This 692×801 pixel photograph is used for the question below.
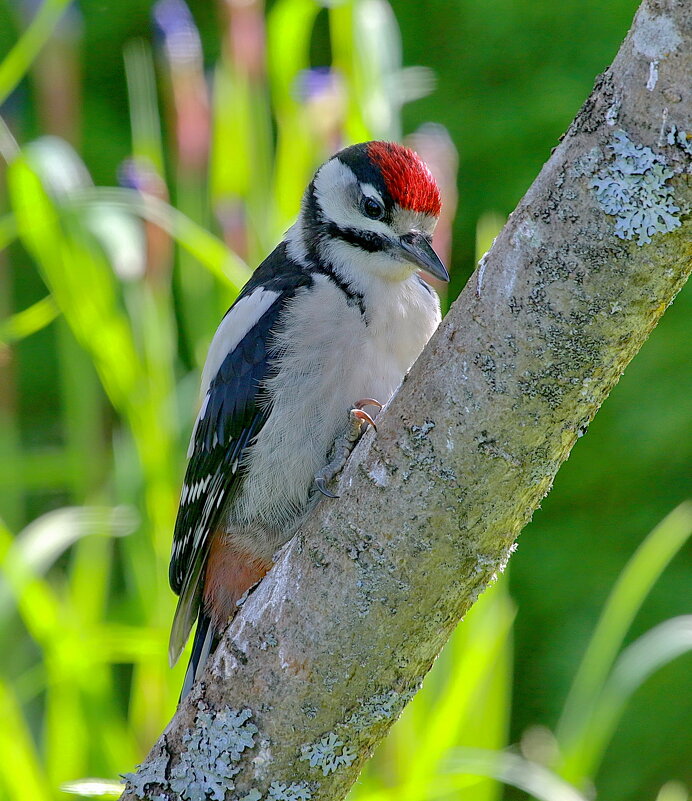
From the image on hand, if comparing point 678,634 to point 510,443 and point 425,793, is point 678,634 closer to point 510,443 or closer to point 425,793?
point 425,793

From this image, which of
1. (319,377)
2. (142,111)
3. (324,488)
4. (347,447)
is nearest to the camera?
(324,488)

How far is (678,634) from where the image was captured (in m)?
1.92

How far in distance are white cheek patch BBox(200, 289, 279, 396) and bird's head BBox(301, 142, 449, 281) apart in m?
0.13

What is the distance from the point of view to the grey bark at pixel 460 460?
3.15ft

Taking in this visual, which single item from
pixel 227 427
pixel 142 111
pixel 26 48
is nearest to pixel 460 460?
pixel 227 427

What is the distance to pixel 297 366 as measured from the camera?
5.46ft

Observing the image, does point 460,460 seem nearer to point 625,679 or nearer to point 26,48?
point 625,679

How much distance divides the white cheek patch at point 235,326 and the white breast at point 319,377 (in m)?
0.07

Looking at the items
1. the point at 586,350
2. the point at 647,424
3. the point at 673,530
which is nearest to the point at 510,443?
the point at 586,350

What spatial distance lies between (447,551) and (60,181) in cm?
124

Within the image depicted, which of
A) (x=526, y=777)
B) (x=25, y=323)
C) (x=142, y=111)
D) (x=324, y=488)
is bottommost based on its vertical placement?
(x=526, y=777)

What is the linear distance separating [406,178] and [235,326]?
1.25 feet

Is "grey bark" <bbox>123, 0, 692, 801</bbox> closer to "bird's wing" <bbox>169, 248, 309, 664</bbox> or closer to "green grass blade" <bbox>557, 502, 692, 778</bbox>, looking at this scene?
"bird's wing" <bbox>169, 248, 309, 664</bbox>

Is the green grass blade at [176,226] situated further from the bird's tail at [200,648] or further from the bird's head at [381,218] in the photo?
the bird's tail at [200,648]
